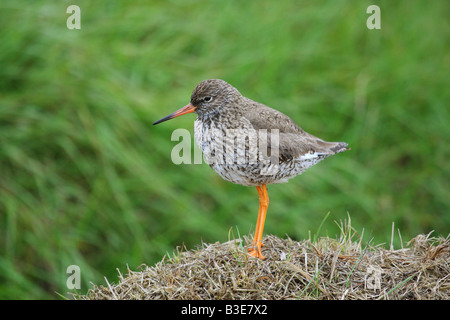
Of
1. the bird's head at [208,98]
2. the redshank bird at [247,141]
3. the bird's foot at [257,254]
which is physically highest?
the bird's head at [208,98]

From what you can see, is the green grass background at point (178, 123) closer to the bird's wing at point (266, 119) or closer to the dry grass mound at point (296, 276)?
the bird's wing at point (266, 119)

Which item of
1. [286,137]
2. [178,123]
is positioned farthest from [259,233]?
[178,123]

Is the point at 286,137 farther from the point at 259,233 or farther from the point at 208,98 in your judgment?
the point at 259,233

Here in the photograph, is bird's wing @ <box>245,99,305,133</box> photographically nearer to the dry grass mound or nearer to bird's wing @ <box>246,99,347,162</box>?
bird's wing @ <box>246,99,347,162</box>

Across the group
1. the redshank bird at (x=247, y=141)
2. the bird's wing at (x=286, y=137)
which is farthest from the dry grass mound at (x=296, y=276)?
the bird's wing at (x=286, y=137)
